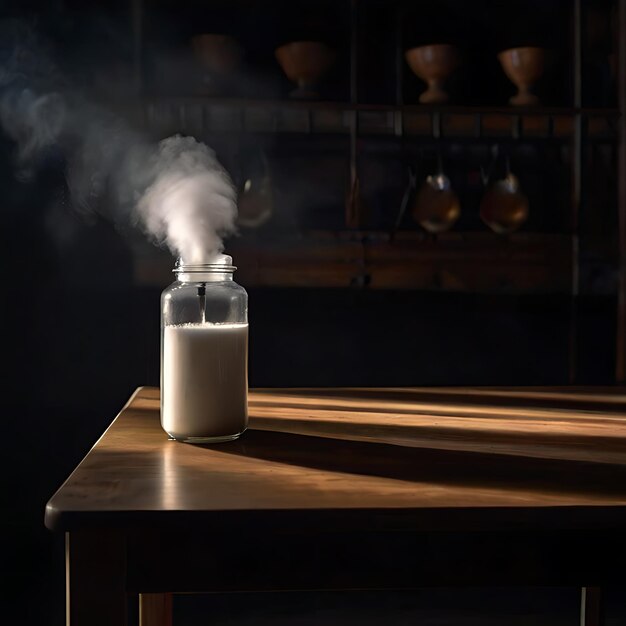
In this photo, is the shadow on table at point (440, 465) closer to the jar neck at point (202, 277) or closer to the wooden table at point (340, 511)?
the wooden table at point (340, 511)

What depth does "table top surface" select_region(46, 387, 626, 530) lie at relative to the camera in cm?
69

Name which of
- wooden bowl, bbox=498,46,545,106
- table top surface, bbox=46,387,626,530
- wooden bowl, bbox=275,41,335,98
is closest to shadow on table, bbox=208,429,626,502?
table top surface, bbox=46,387,626,530

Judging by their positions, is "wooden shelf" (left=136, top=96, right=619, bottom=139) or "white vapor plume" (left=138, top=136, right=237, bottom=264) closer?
"white vapor plume" (left=138, top=136, right=237, bottom=264)

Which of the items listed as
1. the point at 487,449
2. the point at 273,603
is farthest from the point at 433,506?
the point at 273,603

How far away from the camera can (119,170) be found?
2.63 m

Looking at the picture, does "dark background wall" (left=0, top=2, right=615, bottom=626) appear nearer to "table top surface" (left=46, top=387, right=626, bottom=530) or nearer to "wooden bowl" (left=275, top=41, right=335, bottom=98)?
A: "wooden bowl" (left=275, top=41, right=335, bottom=98)

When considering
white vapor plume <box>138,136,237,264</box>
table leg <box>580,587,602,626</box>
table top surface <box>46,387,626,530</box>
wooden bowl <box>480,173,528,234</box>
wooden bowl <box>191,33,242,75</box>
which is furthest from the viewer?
wooden bowl <box>480,173,528,234</box>

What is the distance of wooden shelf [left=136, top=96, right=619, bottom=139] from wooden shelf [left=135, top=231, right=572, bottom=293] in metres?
0.39

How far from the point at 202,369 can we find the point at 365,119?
193 centimetres

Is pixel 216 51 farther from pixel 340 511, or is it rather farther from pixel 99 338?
pixel 340 511

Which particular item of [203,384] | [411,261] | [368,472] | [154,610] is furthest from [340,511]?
[411,261]

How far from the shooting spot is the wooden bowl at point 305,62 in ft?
8.28

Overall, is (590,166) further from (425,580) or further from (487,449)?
(425,580)

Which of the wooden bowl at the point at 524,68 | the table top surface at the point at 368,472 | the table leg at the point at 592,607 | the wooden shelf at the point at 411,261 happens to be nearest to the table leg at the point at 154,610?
the table top surface at the point at 368,472
